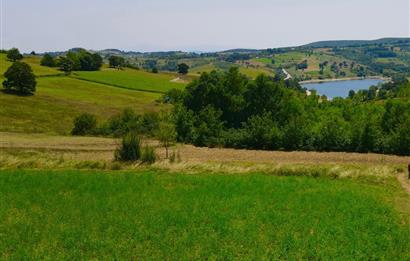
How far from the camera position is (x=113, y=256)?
15.4 m

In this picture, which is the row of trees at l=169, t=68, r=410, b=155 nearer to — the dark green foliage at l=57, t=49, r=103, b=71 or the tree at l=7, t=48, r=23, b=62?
the dark green foliage at l=57, t=49, r=103, b=71

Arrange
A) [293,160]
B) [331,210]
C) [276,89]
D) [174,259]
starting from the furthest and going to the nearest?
[276,89] → [293,160] → [331,210] → [174,259]

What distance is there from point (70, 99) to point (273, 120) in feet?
150

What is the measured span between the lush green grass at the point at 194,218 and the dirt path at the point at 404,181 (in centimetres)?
99

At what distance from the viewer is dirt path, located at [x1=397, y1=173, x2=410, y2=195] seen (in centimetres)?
2559

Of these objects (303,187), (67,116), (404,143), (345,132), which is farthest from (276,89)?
(67,116)

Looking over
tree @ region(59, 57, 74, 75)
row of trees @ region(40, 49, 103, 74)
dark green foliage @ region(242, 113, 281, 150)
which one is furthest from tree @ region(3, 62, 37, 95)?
dark green foliage @ region(242, 113, 281, 150)

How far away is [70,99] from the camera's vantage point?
3182 inches

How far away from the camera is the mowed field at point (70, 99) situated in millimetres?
60438

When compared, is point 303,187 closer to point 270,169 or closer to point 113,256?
point 270,169

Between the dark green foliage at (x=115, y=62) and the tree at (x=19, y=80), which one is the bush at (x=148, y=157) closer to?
the tree at (x=19, y=80)

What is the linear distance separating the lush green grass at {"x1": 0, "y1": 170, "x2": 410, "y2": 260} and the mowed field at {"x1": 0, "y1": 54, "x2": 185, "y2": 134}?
2984 cm

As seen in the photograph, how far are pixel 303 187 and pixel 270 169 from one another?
4.79 m

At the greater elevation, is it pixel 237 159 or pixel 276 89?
pixel 276 89
